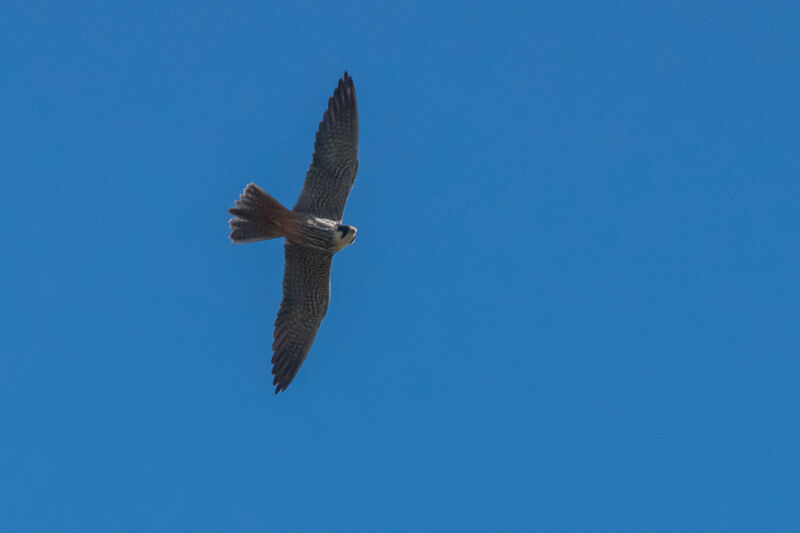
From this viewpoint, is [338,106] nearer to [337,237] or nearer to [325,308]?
[337,237]

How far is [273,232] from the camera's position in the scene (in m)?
15.1

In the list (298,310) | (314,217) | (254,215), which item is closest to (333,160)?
(314,217)

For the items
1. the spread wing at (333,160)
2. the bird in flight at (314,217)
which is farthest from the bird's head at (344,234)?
the spread wing at (333,160)

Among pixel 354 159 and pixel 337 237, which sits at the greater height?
pixel 354 159

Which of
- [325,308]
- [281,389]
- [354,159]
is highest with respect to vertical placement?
[354,159]

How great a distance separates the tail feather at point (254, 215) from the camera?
14805 millimetres

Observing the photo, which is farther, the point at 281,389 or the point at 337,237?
the point at 281,389

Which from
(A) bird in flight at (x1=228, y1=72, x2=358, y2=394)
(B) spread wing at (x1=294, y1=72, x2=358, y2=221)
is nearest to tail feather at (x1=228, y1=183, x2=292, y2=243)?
(A) bird in flight at (x1=228, y1=72, x2=358, y2=394)

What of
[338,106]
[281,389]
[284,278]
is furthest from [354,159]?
[281,389]

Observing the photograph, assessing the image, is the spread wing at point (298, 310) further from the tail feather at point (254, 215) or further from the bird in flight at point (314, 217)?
the tail feather at point (254, 215)

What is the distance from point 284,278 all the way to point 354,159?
2.17m

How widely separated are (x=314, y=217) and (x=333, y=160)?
2.82 feet

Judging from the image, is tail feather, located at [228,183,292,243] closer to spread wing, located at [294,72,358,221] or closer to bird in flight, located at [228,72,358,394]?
bird in flight, located at [228,72,358,394]

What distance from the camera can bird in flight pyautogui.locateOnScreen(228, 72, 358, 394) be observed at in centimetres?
1491
